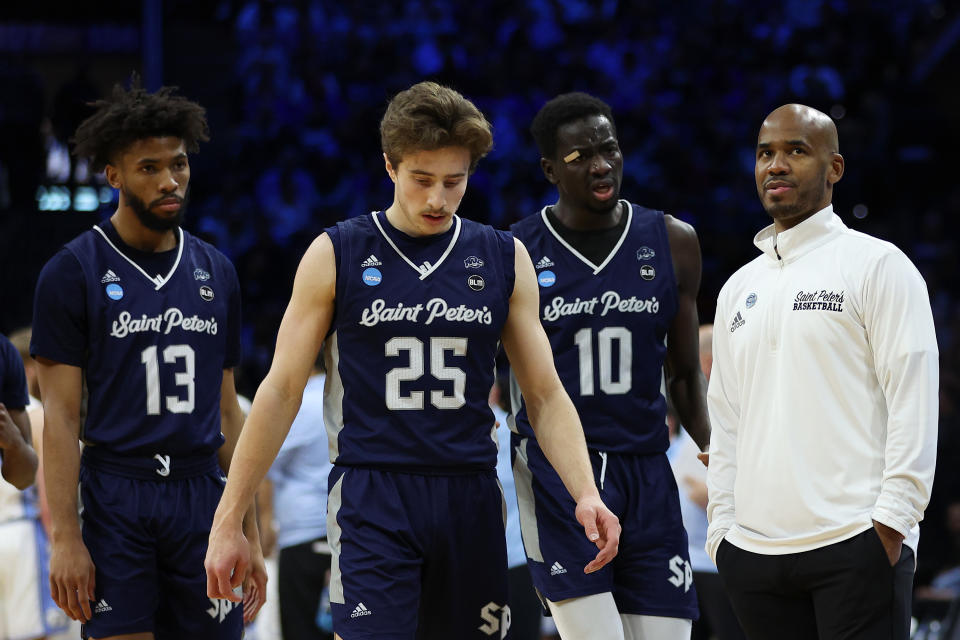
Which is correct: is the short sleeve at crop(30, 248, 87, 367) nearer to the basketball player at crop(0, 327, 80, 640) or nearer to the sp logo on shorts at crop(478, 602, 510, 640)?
the basketball player at crop(0, 327, 80, 640)

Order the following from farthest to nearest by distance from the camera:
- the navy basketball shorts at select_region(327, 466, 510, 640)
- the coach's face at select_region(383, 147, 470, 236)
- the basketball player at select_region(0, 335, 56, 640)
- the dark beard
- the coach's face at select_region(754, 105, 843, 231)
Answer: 1. the basketball player at select_region(0, 335, 56, 640)
2. the dark beard
3. the coach's face at select_region(754, 105, 843, 231)
4. the coach's face at select_region(383, 147, 470, 236)
5. the navy basketball shorts at select_region(327, 466, 510, 640)

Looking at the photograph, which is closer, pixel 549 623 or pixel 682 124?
pixel 549 623

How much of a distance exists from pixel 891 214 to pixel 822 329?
10.1m

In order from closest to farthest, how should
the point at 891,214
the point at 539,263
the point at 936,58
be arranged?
the point at 539,263, the point at 891,214, the point at 936,58

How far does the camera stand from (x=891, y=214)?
13266 mm

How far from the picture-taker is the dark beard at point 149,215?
180 inches

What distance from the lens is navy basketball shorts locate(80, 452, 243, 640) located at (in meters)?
4.31

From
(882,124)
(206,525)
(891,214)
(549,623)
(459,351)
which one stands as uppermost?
(882,124)

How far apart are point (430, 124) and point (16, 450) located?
2.04 metres

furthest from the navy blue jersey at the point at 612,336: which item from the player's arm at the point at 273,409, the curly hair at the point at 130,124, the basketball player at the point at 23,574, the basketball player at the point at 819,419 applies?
the basketball player at the point at 23,574

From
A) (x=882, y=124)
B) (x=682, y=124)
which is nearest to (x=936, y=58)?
(x=882, y=124)

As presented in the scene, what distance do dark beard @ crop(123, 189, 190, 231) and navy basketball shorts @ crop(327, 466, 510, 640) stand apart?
132 cm

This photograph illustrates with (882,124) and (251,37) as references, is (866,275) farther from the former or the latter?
(251,37)

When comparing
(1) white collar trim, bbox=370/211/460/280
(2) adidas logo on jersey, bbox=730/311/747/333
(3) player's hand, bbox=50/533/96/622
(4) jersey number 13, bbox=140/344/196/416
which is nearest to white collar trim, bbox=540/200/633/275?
Result: (2) adidas logo on jersey, bbox=730/311/747/333
